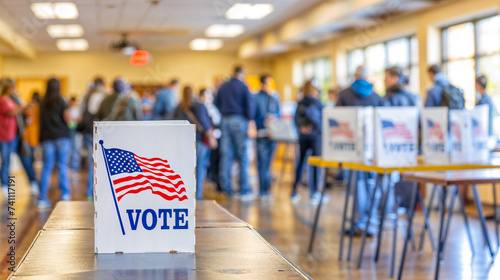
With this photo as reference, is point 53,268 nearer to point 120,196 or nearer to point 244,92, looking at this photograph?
point 120,196

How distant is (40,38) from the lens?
16.4m

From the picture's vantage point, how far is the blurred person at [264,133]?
8.52 meters

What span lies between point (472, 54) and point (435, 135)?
17.5ft

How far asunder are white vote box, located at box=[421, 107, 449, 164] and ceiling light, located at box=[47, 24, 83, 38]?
429 inches

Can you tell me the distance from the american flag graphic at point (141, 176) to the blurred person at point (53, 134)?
20.0ft

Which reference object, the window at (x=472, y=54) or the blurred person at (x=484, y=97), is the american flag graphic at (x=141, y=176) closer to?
the blurred person at (x=484, y=97)

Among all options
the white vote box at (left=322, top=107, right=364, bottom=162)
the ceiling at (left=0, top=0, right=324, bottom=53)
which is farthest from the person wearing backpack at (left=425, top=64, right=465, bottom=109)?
the ceiling at (left=0, top=0, right=324, bottom=53)

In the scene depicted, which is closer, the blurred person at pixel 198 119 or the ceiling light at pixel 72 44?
the blurred person at pixel 198 119

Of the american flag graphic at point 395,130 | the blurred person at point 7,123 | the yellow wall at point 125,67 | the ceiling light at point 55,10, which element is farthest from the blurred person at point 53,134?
the yellow wall at point 125,67

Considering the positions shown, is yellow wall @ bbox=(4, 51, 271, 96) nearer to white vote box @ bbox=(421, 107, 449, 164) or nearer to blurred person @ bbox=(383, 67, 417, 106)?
blurred person @ bbox=(383, 67, 417, 106)

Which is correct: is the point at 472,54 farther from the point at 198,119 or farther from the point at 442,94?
the point at 198,119

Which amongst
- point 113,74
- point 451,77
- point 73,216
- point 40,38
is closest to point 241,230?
point 73,216

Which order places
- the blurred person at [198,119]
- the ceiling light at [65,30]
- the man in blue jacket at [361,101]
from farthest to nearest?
1. the ceiling light at [65,30]
2. the blurred person at [198,119]
3. the man in blue jacket at [361,101]

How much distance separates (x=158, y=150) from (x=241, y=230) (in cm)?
39
